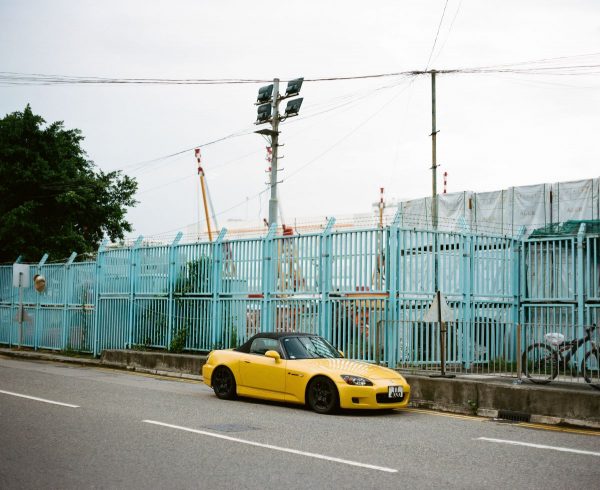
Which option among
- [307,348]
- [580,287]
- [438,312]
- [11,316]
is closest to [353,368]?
[307,348]

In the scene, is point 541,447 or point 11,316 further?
point 11,316

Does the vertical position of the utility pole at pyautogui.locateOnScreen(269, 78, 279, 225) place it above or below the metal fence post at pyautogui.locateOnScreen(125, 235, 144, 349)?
above

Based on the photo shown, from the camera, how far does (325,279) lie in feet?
53.6

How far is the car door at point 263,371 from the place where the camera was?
12.5 m

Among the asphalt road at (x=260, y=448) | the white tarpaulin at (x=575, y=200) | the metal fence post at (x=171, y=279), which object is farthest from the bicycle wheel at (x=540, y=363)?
the white tarpaulin at (x=575, y=200)

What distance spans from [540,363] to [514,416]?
1736 millimetres

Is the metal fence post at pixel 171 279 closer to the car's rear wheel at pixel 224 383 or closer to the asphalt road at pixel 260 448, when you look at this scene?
the car's rear wheel at pixel 224 383

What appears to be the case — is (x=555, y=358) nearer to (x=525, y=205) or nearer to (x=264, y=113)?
(x=525, y=205)

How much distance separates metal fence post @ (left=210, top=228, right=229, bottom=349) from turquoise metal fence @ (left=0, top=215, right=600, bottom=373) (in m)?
0.03

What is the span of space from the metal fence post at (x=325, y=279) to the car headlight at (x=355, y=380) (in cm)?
443

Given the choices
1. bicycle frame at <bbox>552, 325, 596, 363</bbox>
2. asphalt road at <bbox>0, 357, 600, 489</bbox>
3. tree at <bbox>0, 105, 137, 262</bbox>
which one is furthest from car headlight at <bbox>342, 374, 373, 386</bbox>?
tree at <bbox>0, 105, 137, 262</bbox>

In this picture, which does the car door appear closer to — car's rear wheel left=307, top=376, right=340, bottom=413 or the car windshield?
the car windshield

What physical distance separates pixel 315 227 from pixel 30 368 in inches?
338

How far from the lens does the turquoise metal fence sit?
15.4 meters
